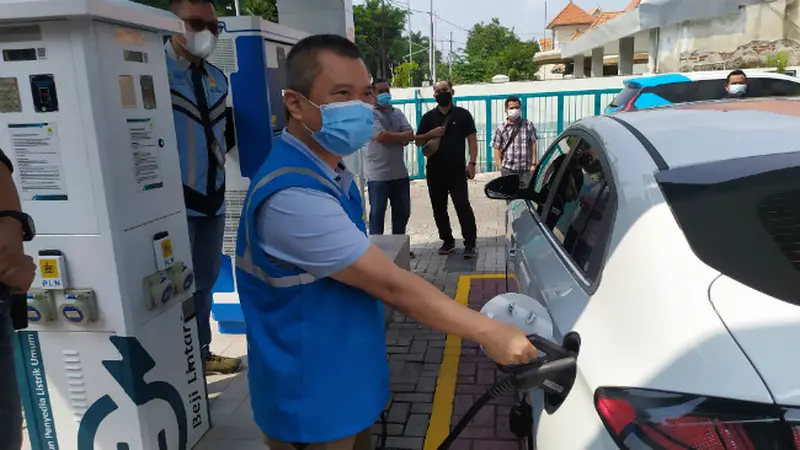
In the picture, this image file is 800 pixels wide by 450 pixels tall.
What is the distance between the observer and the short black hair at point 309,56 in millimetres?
1655

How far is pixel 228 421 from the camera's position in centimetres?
333

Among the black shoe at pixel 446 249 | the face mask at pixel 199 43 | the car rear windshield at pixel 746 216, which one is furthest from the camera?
the black shoe at pixel 446 249

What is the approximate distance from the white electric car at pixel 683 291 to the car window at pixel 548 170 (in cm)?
86

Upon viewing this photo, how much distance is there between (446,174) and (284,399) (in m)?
4.74

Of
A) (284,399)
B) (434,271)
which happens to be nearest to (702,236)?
(284,399)

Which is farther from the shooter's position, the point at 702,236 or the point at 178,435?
the point at 178,435

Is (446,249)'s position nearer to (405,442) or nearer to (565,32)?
(405,442)

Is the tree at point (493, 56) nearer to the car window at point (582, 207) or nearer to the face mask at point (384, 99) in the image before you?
the face mask at point (384, 99)

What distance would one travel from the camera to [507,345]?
143 centimetres

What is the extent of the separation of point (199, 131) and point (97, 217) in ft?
3.35

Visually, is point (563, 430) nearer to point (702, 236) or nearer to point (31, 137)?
point (702, 236)

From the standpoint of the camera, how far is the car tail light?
3.62 feet

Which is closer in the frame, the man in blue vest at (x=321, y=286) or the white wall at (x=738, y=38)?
the man in blue vest at (x=321, y=286)

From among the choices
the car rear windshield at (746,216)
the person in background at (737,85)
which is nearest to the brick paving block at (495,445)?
the car rear windshield at (746,216)
